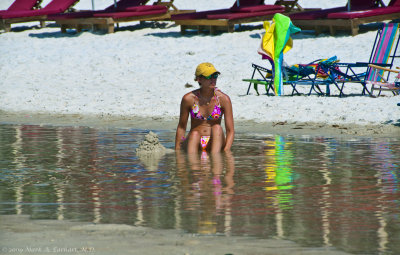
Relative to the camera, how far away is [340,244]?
4.85m

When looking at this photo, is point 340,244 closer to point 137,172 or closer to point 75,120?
point 137,172

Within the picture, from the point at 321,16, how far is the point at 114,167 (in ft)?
40.9

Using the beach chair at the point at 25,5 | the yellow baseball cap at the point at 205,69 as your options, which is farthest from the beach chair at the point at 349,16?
the yellow baseball cap at the point at 205,69

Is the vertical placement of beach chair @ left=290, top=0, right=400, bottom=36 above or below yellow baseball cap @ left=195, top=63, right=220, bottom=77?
above

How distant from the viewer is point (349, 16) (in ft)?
62.1

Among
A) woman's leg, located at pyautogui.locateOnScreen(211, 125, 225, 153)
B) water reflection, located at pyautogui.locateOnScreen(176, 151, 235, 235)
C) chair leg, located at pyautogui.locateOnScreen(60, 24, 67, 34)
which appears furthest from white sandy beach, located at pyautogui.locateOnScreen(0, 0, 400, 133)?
water reflection, located at pyautogui.locateOnScreen(176, 151, 235, 235)

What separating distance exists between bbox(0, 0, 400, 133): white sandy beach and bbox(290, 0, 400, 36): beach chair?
0.89 feet

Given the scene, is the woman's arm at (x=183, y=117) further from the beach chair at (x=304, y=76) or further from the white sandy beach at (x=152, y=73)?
the beach chair at (x=304, y=76)

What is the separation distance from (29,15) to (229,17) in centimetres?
793

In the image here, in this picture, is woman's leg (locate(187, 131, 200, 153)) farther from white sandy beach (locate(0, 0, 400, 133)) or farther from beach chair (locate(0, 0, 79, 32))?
beach chair (locate(0, 0, 79, 32))

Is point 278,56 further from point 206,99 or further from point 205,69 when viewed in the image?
point 205,69

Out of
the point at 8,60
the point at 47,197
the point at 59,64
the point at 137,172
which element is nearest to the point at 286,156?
the point at 137,172

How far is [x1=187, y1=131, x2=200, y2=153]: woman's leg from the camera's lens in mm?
9008

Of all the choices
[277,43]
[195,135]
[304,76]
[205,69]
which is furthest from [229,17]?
[205,69]
